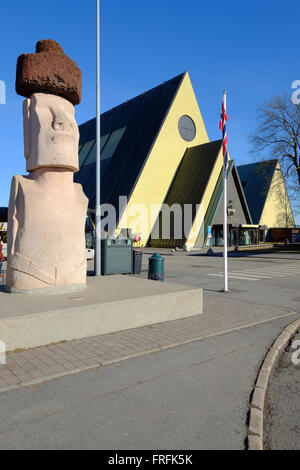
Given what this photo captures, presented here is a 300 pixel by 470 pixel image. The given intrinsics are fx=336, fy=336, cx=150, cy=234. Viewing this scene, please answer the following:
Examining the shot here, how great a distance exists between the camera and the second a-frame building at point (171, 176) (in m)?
39.4

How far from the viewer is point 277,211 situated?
59062mm

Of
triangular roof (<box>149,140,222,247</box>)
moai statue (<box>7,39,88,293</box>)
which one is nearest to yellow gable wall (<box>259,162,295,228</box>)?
triangular roof (<box>149,140,222,247</box>)

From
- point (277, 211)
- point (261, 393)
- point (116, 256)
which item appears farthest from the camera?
point (277, 211)

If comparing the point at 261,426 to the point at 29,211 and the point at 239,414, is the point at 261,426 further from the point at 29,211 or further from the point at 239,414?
the point at 29,211

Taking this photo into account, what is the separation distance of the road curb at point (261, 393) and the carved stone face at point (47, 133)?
214 inches

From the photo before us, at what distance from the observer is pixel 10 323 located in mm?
5105

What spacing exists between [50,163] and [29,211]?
112 centimetres

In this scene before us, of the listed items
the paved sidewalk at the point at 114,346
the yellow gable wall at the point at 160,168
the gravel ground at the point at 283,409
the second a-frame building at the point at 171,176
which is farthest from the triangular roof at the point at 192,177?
the gravel ground at the point at 283,409

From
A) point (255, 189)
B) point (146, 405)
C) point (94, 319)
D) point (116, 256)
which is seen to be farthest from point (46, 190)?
point (255, 189)

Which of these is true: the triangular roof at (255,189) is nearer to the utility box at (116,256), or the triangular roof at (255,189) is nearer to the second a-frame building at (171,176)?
the second a-frame building at (171,176)

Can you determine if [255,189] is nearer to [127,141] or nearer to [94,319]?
[127,141]

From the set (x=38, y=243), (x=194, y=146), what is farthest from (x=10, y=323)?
(x=194, y=146)

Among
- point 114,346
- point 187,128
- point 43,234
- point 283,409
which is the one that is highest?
point 187,128

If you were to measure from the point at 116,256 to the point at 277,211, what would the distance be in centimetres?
5200
